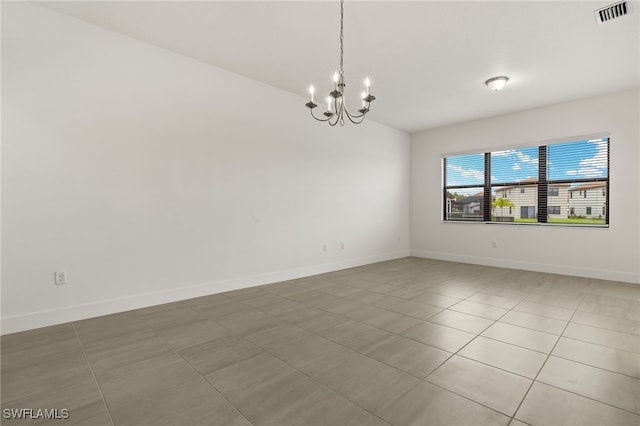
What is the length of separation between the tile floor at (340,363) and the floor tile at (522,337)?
0.05ft

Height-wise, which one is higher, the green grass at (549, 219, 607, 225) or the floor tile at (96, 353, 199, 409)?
the green grass at (549, 219, 607, 225)

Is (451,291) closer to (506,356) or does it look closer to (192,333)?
(506,356)

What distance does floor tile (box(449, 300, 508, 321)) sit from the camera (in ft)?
10.1

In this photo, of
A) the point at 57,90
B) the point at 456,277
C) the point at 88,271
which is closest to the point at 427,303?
the point at 456,277

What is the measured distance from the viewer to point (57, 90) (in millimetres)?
2852

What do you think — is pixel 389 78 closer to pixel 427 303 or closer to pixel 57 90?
pixel 427 303

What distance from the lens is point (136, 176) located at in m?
3.30

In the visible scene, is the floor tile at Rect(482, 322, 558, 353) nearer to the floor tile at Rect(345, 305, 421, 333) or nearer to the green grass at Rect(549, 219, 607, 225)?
the floor tile at Rect(345, 305, 421, 333)

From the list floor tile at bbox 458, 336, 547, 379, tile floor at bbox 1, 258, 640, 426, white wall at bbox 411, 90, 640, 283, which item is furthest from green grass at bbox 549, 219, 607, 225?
floor tile at bbox 458, 336, 547, 379

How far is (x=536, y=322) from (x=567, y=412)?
152 cm

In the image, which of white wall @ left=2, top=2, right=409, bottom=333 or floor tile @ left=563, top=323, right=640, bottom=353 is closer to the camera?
floor tile @ left=563, top=323, right=640, bottom=353

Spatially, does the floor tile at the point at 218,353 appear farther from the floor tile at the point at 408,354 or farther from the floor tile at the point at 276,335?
the floor tile at the point at 408,354

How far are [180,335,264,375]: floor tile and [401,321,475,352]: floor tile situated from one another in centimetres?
132

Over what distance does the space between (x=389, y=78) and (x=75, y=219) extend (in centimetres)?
410
